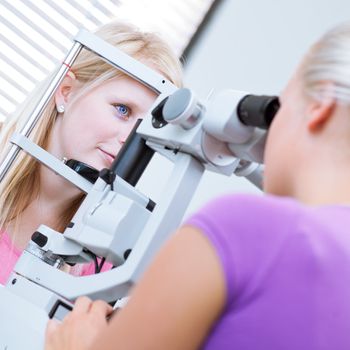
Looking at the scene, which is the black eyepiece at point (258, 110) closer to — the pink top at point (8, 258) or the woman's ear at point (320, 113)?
the woman's ear at point (320, 113)

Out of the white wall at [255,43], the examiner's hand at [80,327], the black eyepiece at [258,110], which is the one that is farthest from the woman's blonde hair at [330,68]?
the white wall at [255,43]

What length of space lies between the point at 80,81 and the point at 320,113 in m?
1.03

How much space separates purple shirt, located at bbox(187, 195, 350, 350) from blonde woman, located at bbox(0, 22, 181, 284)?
917 millimetres

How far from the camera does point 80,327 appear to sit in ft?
2.58

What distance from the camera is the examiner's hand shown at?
77 centimetres

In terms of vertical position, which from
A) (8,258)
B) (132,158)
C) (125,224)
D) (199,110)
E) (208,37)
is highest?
(208,37)

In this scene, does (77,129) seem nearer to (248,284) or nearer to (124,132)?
(124,132)

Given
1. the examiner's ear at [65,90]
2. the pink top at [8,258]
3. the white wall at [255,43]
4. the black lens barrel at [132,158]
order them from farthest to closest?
the white wall at [255,43] → the examiner's ear at [65,90] → the pink top at [8,258] → the black lens barrel at [132,158]

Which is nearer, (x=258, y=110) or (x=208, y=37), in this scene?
(x=258, y=110)

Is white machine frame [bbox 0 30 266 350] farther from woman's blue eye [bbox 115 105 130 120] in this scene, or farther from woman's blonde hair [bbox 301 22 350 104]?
woman's blue eye [bbox 115 105 130 120]

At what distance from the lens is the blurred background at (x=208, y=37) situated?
6.90 ft

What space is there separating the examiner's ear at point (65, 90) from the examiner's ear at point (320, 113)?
1.03 m

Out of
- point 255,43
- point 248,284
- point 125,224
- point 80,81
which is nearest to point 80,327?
point 125,224

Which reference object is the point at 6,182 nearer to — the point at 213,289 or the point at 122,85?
the point at 122,85
